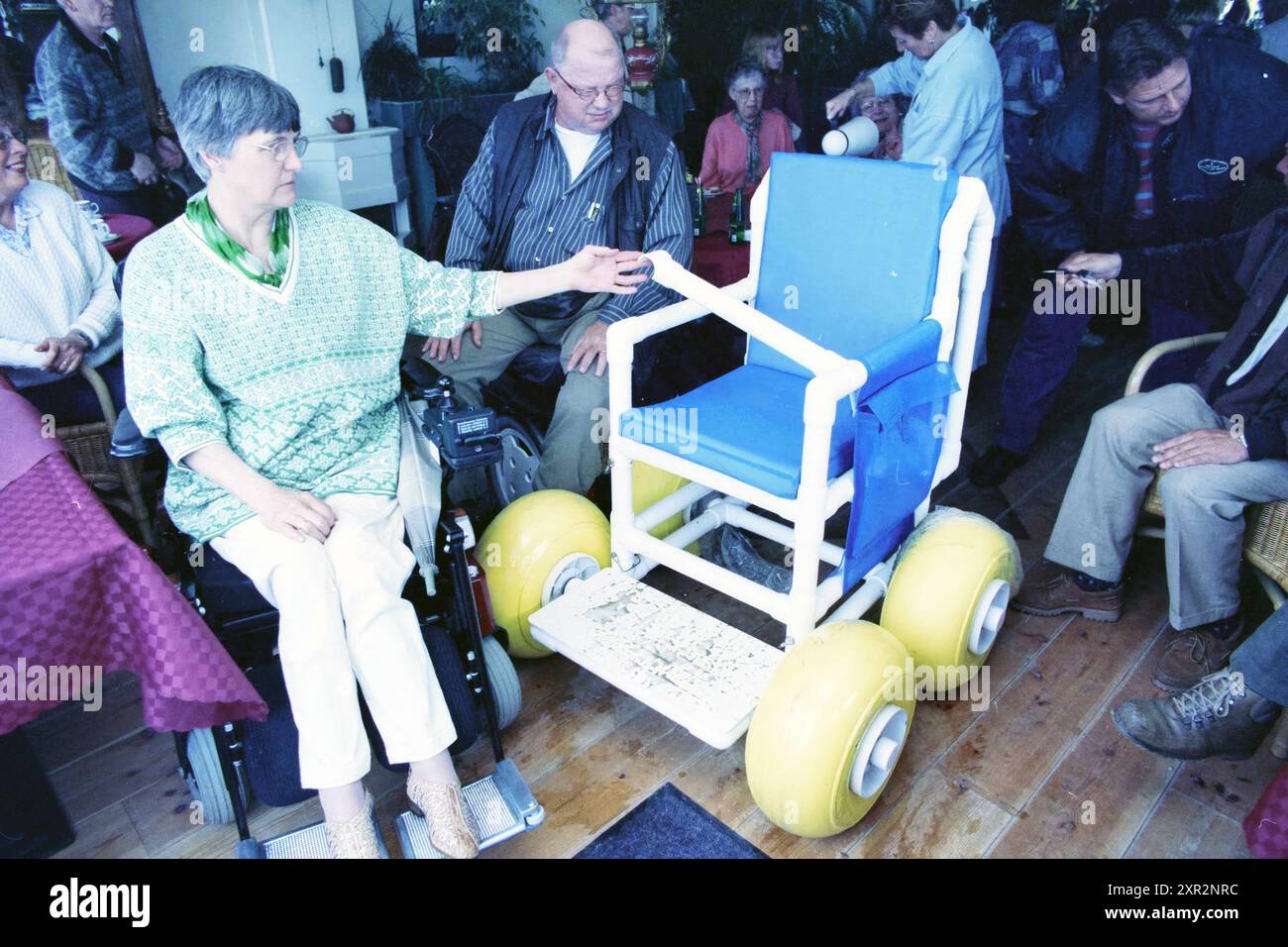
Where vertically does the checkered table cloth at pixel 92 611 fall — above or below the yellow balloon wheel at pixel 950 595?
above

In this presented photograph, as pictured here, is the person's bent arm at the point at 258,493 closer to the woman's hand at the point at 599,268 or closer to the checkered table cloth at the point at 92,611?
the checkered table cloth at the point at 92,611

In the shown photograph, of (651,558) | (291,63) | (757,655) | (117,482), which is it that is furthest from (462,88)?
(757,655)

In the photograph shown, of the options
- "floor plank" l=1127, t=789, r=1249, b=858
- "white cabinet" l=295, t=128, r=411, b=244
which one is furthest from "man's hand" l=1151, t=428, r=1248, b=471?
"white cabinet" l=295, t=128, r=411, b=244

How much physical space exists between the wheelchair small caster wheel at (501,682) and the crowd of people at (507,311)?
1.00 feet

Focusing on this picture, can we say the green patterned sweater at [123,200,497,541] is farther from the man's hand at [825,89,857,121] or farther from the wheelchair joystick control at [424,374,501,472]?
the man's hand at [825,89,857,121]

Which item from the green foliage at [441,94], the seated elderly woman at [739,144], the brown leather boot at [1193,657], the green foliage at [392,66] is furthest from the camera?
the green foliage at [441,94]

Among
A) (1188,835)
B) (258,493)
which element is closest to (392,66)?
(258,493)

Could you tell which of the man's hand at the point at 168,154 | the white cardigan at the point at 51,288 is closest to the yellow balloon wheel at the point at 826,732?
the white cardigan at the point at 51,288

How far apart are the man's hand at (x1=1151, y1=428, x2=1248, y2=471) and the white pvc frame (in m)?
0.47

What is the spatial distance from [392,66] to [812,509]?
15.5ft

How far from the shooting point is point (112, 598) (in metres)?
1.42

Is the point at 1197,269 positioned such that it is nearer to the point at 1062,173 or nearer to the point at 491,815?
the point at 1062,173

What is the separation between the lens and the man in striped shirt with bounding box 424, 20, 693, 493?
2.56 meters

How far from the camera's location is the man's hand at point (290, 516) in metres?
1.71
